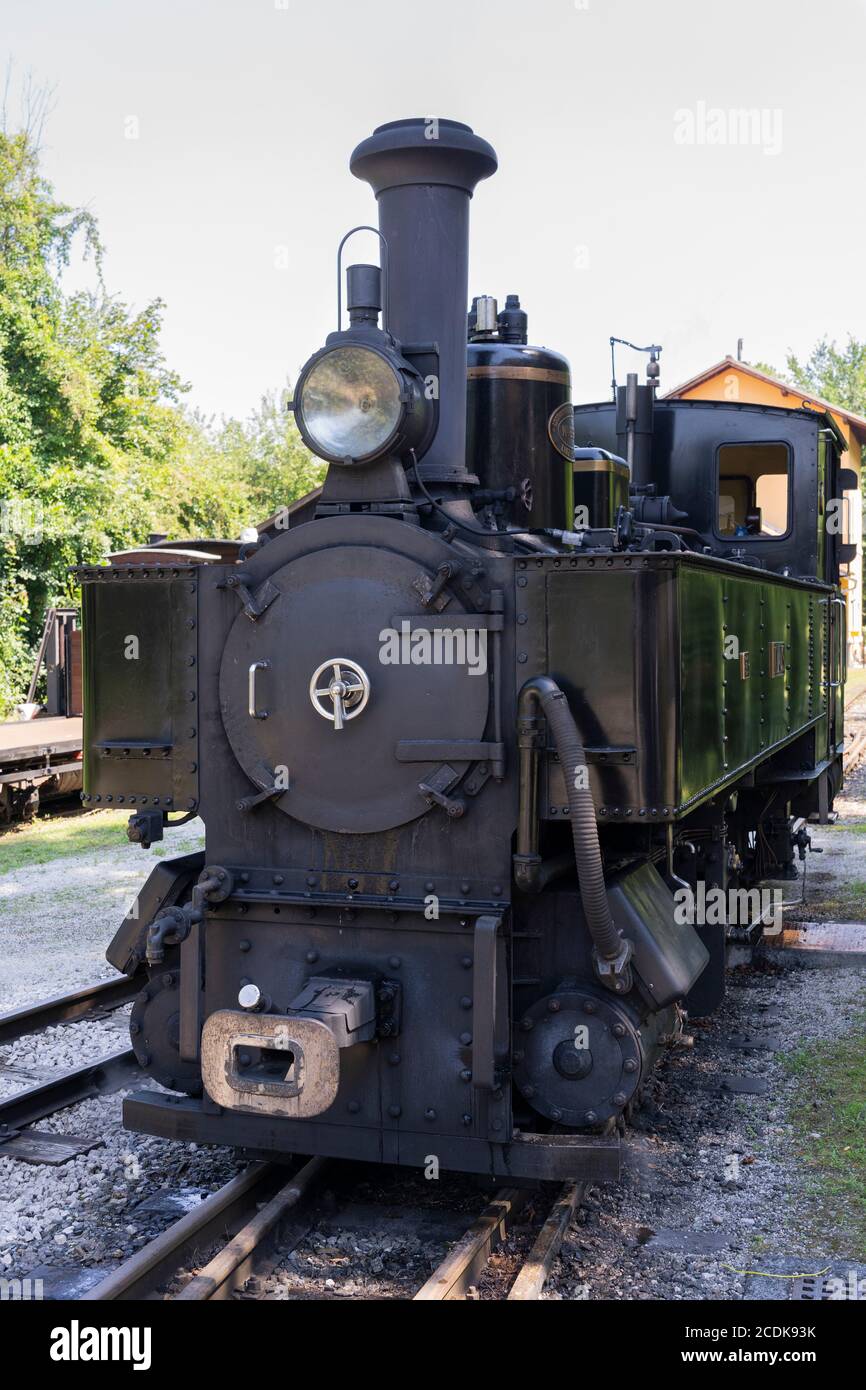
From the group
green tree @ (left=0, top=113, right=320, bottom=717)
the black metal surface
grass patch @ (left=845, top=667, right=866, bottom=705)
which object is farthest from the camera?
grass patch @ (left=845, top=667, right=866, bottom=705)

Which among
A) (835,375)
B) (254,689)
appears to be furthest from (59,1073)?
(835,375)

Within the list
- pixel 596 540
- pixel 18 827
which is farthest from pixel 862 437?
pixel 596 540

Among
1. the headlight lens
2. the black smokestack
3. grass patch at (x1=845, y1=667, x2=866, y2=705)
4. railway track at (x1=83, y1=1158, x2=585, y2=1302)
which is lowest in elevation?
railway track at (x1=83, y1=1158, x2=585, y2=1302)

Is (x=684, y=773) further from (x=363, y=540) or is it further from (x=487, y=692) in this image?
(x=363, y=540)

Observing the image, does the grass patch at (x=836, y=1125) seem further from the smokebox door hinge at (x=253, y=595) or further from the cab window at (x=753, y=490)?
the cab window at (x=753, y=490)

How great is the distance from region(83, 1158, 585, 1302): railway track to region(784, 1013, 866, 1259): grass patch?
88 cm

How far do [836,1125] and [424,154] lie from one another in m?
3.88

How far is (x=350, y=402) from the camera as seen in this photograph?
13.5 feet

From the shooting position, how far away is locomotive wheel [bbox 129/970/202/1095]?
4.41 m

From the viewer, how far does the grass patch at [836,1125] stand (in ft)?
13.8

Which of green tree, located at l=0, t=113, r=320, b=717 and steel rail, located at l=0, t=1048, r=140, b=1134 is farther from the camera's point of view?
green tree, located at l=0, t=113, r=320, b=717

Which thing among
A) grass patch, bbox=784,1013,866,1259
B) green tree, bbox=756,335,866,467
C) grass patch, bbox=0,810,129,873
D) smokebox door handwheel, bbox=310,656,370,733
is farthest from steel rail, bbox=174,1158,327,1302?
green tree, bbox=756,335,866,467

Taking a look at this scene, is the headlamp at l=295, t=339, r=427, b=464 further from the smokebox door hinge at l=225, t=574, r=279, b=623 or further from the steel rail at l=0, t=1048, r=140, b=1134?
the steel rail at l=0, t=1048, r=140, b=1134
